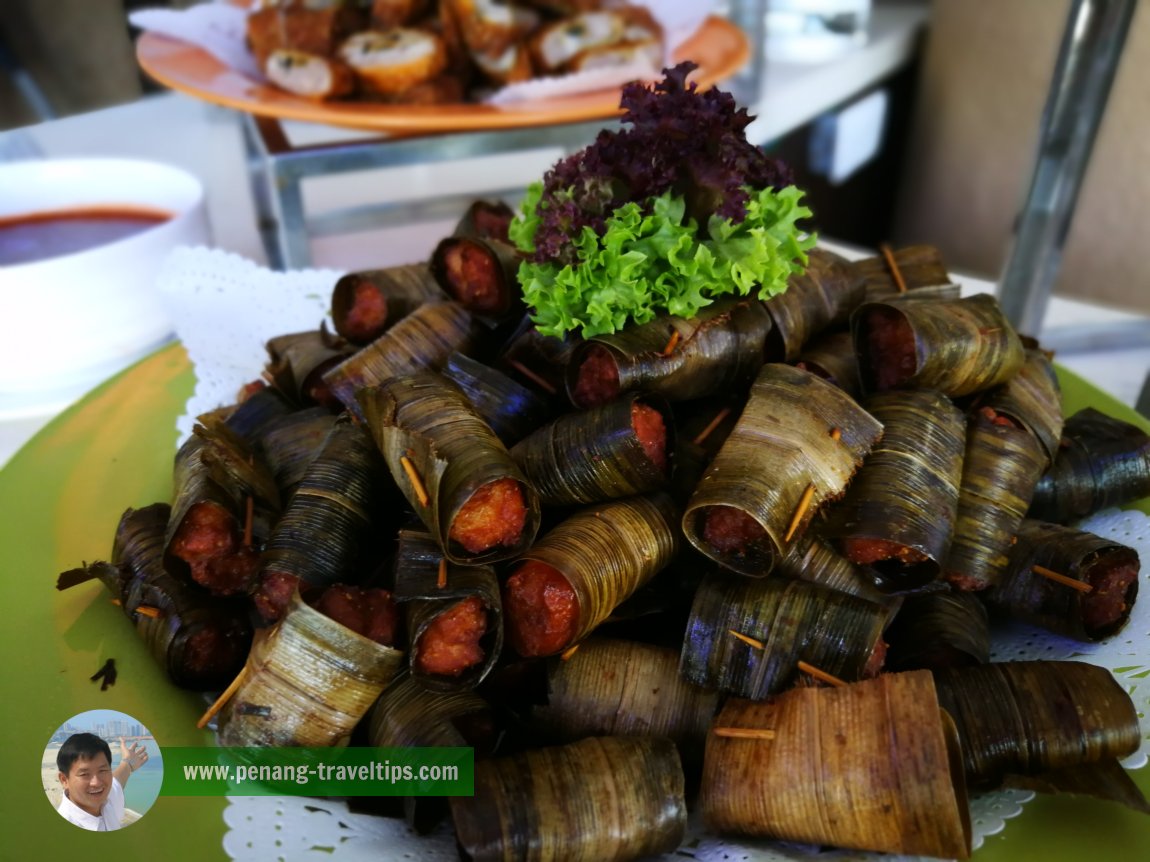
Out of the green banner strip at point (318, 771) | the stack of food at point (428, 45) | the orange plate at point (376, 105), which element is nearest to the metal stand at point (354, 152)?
the orange plate at point (376, 105)

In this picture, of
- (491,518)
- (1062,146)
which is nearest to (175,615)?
(491,518)

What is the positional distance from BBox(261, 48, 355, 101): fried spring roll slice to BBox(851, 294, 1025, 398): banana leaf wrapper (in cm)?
179

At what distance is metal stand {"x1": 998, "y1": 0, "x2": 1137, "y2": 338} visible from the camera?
188cm

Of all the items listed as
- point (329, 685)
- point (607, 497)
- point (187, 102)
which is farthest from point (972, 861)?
point (187, 102)

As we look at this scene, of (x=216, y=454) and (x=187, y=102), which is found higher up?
(x=216, y=454)

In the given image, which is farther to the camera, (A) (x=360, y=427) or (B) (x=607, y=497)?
(A) (x=360, y=427)

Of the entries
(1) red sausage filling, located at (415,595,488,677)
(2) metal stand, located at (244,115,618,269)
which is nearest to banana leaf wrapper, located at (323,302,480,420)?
(1) red sausage filling, located at (415,595,488,677)

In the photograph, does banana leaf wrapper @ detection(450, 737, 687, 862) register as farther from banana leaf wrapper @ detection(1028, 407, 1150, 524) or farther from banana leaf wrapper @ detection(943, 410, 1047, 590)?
banana leaf wrapper @ detection(1028, 407, 1150, 524)

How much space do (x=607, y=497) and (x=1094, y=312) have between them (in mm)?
2296

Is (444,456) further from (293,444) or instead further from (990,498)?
(990,498)

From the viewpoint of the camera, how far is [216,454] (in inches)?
61.3

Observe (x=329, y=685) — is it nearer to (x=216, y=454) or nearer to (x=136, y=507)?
(x=216, y=454)

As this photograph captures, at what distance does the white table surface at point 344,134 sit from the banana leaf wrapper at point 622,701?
2181 mm

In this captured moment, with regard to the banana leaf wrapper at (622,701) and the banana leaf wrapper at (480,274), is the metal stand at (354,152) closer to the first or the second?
the banana leaf wrapper at (480,274)
